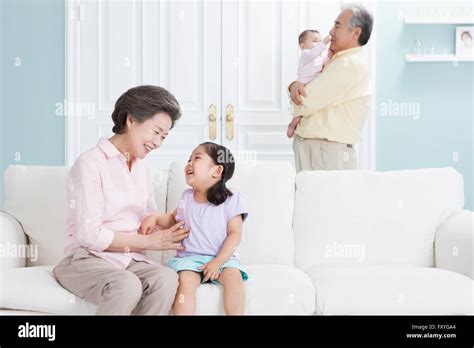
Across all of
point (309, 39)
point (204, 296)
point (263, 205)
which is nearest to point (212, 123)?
point (309, 39)

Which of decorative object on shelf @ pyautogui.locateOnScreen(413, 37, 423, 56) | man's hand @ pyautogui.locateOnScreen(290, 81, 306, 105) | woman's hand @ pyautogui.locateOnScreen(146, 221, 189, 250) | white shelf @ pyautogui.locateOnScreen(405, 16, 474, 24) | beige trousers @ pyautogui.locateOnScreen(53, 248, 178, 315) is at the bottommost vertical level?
beige trousers @ pyautogui.locateOnScreen(53, 248, 178, 315)

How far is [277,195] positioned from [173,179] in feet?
1.39

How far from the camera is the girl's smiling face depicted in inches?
99.3

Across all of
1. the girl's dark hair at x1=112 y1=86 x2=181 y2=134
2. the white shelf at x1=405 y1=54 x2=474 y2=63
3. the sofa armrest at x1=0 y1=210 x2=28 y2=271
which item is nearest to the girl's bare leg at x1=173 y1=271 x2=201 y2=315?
the girl's dark hair at x1=112 y1=86 x2=181 y2=134

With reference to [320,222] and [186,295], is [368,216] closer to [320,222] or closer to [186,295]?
[320,222]

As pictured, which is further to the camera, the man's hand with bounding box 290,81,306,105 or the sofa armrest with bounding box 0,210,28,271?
the man's hand with bounding box 290,81,306,105

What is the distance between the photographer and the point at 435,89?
172 inches

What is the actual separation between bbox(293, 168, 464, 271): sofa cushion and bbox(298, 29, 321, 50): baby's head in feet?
4.66

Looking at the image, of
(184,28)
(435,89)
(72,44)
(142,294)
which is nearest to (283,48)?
(184,28)

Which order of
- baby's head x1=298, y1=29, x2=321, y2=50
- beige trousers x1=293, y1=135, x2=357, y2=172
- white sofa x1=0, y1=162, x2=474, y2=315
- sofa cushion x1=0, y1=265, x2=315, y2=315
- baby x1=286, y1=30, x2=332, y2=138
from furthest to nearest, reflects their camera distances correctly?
baby's head x1=298, y1=29, x2=321, y2=50 < baby x1=286, y1=30, x2=332, y2=138 < beige trousers x1=293, y1=135, x2=357, y2=172 < white sofa x1=0, y1=162, x2=474, y2=315 < sofa cushion x1=0, y1=265, x2=315, y2=315

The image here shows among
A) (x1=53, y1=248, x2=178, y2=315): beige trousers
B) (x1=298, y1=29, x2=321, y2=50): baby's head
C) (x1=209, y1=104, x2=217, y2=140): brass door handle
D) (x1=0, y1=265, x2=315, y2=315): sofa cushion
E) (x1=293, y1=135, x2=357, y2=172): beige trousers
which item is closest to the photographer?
(x1=53, y1=248, x2=178, y2=315): beige trousers

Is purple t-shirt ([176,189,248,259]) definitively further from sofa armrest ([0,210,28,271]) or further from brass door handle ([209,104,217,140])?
brass door handle ([209,104,217,140])

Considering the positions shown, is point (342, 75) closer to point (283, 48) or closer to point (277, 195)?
point (277, 195)

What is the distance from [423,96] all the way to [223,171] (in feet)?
7.34
